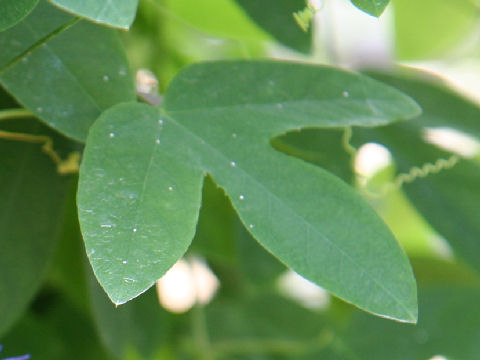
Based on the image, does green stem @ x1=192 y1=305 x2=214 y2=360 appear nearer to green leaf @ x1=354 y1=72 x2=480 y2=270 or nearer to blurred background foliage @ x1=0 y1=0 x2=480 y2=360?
blurred background foliage @ x1=0 y1=0 x2=480 y2=360

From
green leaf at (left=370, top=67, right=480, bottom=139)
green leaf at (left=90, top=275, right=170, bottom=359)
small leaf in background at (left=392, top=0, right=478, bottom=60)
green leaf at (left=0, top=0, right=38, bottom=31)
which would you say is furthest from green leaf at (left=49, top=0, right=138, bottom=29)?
small leaf in background at (left=392, top=0, right=478, bottom=60)

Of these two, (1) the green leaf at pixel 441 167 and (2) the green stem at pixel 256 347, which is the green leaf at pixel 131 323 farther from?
(1) the green leaf at pixel 441 167

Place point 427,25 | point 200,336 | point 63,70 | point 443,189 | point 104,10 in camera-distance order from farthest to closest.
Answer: point 427,25
point 200,336
point 443,189
point 63,70
point 104,10

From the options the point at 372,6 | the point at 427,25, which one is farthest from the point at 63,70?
the point at 427,25

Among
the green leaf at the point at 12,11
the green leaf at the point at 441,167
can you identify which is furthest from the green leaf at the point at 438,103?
the green leaf at the point at 12,11

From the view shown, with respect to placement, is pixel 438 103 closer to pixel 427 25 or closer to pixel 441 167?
pixel 441 167

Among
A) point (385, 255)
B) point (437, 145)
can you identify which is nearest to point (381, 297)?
point (385, 255)

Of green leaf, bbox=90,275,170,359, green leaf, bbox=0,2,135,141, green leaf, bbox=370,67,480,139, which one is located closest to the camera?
green leaf, bbox=0,2,135,141
